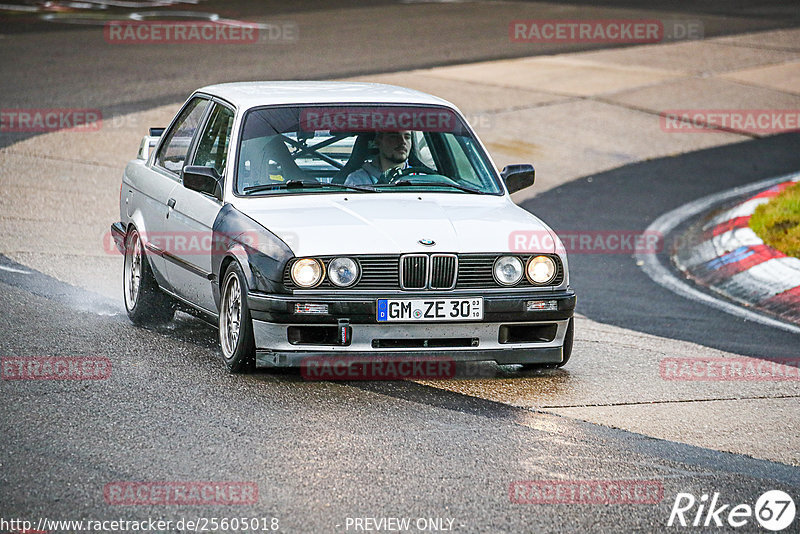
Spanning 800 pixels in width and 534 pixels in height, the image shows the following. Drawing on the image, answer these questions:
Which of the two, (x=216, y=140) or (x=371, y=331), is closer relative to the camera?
(x=371, y=331)

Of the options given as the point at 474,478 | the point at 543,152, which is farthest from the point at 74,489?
the point at 543,152

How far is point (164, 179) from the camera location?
8.64 m

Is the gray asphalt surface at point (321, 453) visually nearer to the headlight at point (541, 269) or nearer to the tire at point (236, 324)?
the tire at point (236, 324)

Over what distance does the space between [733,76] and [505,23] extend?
7.56 m

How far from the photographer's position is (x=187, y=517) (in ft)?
16.5

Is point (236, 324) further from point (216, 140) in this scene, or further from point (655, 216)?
point (655, 216)

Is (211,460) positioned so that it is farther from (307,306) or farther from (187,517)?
(307,306)

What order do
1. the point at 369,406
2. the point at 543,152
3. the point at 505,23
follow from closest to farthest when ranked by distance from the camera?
1. the point at 369,406
2. the point at 543,152
3. the point at 505,23
